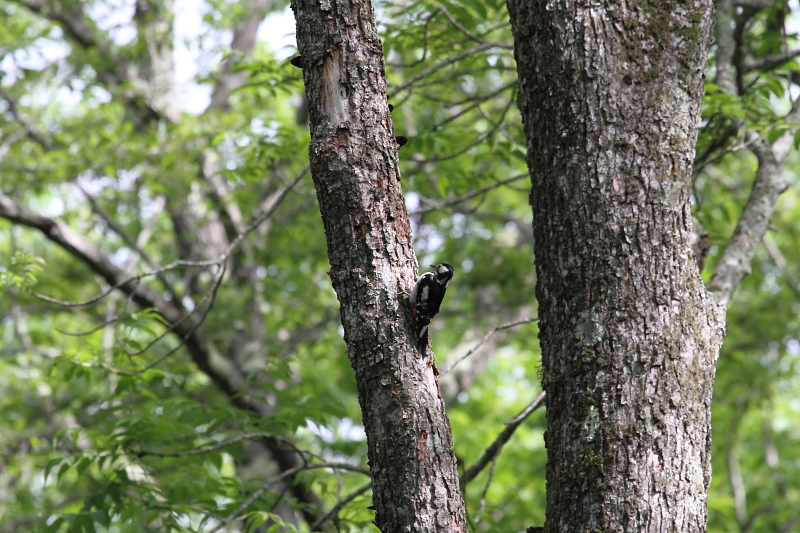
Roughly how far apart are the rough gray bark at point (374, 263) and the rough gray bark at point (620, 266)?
37 centimetres

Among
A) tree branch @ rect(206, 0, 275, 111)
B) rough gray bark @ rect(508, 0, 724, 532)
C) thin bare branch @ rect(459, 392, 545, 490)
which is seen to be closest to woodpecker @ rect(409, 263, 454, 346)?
rough gray bark @ rect(508, 0, 724, 532)

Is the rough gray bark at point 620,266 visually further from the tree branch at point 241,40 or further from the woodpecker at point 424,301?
the tree branch at point 241,40

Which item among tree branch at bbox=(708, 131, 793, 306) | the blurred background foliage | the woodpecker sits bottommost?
the woodpecker

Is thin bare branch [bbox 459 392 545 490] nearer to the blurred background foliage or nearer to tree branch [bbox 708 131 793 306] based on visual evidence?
tree branch [bbox 708 131 793 306]

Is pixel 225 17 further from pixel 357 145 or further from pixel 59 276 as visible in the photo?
pixel 357 145

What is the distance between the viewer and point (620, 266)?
175 cm

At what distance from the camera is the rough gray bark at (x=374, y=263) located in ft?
5.65

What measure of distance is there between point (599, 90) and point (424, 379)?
3.05ft

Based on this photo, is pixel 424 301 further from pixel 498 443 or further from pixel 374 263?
pixel 498 443

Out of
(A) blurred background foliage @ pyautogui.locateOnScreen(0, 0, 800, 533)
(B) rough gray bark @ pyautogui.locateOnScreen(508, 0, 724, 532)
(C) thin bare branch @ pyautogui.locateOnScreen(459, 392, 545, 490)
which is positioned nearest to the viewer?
(B) rough gray bark @ pyautogui.locateOnScreen(508, 0, 724, 532)

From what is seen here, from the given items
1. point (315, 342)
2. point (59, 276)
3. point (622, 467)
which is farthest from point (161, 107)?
point (622, 467)

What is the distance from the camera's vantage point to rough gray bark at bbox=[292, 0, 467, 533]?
172cm

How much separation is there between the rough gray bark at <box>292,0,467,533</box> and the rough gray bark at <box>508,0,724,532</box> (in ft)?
1.20

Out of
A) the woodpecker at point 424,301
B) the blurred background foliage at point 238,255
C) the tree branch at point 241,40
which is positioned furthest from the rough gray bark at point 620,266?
the tree branch at point 241,40
